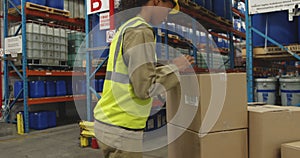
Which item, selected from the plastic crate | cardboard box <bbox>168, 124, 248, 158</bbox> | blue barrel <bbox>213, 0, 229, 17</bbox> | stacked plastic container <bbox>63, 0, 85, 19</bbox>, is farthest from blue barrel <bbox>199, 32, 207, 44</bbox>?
cardboard box <bbox>168, 124, 248, 158</bbox>

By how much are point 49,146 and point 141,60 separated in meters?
3.93

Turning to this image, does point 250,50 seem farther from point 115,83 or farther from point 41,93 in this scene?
point 41,93

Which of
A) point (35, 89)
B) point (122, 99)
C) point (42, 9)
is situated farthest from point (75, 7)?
point (122, 99)

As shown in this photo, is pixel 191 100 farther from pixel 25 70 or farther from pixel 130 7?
pixel 25 70

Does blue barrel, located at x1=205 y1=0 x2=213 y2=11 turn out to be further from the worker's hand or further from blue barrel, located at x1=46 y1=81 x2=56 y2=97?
the worker's hand

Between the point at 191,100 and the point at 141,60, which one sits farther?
the point at 191,100

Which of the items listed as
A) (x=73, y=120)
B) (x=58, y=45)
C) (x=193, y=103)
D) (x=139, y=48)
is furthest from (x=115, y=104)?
(x=73, y=120)

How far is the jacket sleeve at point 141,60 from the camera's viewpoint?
1.32 m

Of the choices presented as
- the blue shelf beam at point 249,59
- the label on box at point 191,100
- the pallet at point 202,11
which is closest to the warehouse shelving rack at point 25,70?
the pallet at point 202,11

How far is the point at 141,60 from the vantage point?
4.32 ft

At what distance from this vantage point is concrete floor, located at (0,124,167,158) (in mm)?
4188

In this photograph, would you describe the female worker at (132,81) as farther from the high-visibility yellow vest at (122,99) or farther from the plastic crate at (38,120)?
the plastic crate at (38,120)

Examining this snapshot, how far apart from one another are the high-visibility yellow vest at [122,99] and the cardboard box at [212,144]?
38 centimetres

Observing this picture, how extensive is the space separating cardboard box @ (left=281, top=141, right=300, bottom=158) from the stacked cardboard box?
8.1 inches
